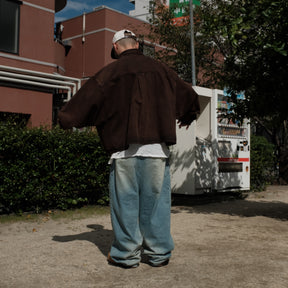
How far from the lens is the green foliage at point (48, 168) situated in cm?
588

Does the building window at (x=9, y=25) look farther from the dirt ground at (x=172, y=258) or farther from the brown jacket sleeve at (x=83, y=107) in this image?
the brown jacket sleeve at (x=83, y=107)

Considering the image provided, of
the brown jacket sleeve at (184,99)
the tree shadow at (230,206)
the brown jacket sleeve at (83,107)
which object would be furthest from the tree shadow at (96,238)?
the tree shadow at (230,206)

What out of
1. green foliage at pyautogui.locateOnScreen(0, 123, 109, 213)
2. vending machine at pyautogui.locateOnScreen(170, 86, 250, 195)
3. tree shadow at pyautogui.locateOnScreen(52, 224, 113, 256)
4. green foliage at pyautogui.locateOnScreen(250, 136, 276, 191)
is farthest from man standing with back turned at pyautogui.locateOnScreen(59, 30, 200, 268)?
green foliage at pyautogui.locateOnScreen(250, 136, 276, 191)

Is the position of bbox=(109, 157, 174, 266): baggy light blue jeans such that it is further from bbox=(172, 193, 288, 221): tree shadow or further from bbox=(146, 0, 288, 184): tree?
bbox=(172, 193, 288, 221): tree shadow

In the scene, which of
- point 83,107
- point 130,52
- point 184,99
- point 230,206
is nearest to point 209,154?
point 230,206

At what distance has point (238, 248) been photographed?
3893mm

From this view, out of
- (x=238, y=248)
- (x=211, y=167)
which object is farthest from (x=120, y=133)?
(x=211, y=167)

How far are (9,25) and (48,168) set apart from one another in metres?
6.79

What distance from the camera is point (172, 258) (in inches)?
139

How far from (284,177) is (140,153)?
10.8 meters

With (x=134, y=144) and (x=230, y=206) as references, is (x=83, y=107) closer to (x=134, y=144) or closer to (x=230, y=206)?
(x=134, y=144)

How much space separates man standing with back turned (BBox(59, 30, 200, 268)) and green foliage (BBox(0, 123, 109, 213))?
9.81ft

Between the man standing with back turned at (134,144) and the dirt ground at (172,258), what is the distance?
236 millimetres

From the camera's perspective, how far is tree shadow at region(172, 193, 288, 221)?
6437 mm
